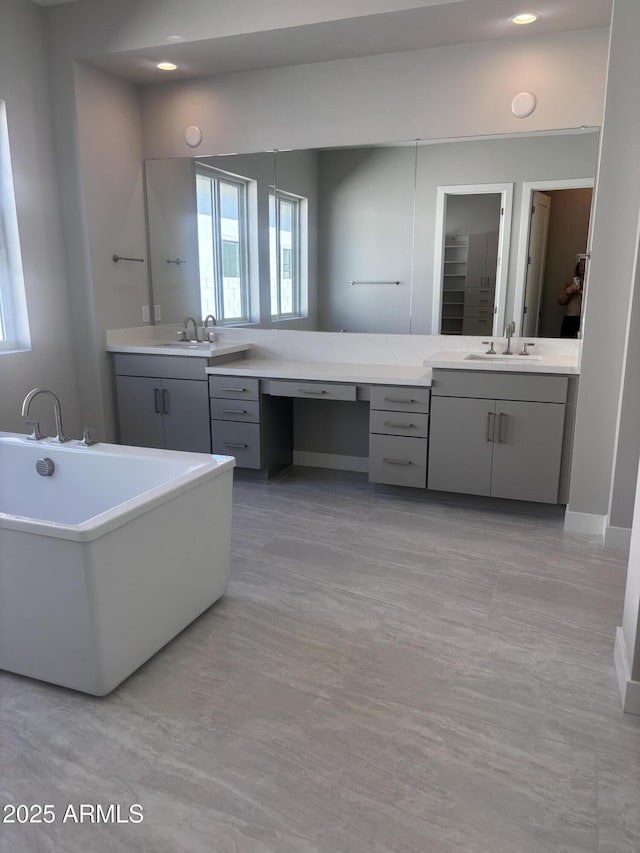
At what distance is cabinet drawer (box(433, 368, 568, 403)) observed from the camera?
3256 mm

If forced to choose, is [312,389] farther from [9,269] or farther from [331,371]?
[9,269]

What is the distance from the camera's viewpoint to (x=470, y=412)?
11.3ft

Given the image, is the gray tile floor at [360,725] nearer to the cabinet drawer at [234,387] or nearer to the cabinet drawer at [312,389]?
the cabinet drawer at [312,389]

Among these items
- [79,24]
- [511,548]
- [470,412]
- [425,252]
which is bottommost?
[511,548]

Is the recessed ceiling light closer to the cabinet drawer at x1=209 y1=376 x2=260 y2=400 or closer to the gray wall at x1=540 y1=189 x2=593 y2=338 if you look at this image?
the gray wall at x1=540 y1=189 x2=593 y2=338

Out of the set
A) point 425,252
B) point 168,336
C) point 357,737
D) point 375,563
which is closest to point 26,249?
point 168,336

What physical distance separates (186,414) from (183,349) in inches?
16.6

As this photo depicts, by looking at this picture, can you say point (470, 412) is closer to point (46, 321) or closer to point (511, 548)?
point (511, 548)

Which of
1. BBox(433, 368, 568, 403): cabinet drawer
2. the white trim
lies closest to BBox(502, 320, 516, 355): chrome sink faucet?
the white trim

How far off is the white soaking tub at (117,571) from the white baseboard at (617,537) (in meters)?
1.89

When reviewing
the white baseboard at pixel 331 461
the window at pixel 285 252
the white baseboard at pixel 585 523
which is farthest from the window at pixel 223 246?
the white baseboard at pixel 585 523

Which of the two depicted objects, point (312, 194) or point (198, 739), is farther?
point (312, 194)

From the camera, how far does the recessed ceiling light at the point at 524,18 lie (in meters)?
3.07

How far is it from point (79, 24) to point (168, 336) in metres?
1.96
